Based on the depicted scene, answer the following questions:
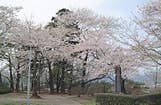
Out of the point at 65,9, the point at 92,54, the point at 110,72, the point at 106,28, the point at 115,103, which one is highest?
the point at 65,9

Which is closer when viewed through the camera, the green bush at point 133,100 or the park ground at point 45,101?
the green bush at point 133,100

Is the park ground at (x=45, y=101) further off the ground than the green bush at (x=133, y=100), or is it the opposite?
the green bush at (x=133, y=100)

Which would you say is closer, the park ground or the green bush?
the green bush

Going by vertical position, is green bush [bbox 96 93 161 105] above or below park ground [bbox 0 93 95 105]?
above

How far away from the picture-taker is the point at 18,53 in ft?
100

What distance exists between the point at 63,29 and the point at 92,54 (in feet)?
14.2

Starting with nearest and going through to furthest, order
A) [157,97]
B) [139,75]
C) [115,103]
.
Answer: [157,97]
[115,103]
[139,75]

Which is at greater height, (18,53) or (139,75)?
(18,53)

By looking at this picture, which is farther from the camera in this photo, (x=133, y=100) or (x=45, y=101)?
(x=45, y=101)

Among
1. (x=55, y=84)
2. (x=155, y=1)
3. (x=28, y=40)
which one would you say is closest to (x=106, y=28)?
(x=28, y=40)

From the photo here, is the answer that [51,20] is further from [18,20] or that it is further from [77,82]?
[77,82]

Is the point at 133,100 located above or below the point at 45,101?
above

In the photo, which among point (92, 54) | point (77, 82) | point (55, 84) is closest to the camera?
point (92, 54)

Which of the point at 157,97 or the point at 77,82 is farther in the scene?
the point at 77,82
